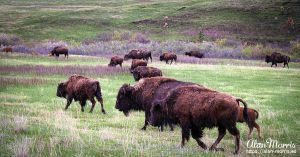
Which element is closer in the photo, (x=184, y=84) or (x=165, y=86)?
(x=184, y=84)

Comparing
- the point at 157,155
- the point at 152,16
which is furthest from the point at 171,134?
the point at 152,16

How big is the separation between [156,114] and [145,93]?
1998 millimetres

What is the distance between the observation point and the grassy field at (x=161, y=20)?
79.4m

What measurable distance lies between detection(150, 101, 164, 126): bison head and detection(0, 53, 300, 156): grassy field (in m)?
0.48

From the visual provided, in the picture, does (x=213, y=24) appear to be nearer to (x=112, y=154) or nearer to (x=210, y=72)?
(x=210, y=72)

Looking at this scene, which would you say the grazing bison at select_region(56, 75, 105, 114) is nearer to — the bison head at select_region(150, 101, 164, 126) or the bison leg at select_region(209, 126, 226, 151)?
the bison head at select_region(150, 101, 164, 126)

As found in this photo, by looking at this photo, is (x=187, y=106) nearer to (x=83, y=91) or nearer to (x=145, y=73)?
(x=83, y=91)

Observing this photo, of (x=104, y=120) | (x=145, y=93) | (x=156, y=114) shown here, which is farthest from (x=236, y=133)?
(x=104, y=120)

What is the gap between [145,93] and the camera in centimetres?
1260

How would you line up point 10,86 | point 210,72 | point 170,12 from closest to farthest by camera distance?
point 10,86 → point 210,72 → point 170,12

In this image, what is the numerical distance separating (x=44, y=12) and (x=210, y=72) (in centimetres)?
7783

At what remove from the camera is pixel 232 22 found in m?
87.4

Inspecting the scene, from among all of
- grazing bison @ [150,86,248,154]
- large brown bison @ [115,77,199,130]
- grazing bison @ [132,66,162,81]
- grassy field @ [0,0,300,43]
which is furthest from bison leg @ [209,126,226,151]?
grassy field @ [0,0,300,43]

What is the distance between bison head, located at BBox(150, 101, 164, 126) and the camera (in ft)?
34.8
